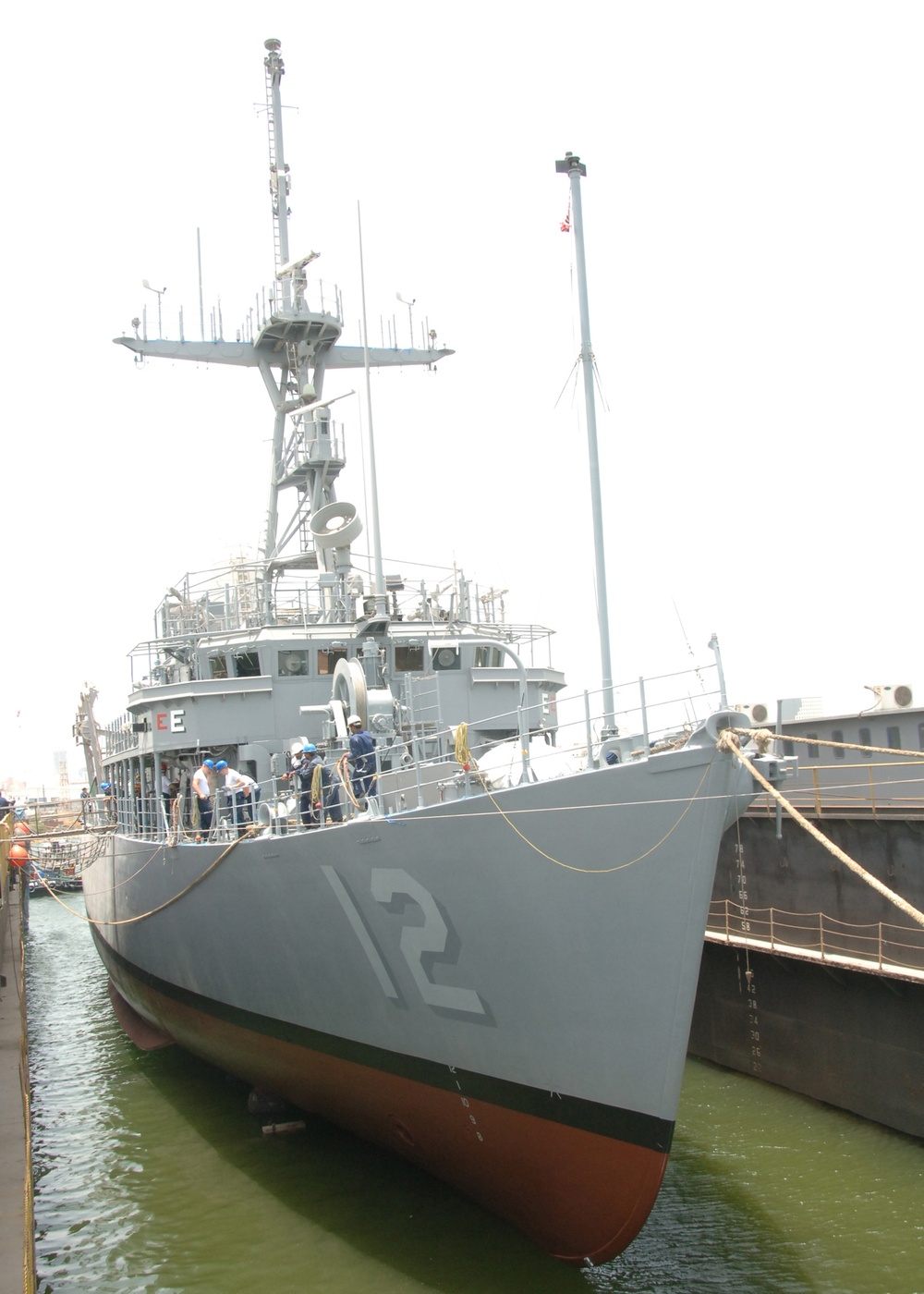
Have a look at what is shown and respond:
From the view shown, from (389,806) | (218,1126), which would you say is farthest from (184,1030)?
(389,806)

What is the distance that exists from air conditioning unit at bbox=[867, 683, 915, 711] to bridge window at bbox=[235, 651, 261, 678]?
1266cm

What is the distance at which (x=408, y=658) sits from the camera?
12.8 m

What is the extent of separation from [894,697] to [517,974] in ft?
46.9

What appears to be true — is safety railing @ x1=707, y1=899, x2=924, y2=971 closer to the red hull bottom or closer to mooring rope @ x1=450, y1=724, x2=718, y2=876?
the red hull bottom

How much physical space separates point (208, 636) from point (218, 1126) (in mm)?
5902

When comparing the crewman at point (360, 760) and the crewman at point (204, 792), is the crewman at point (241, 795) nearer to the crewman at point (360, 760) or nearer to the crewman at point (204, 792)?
the crewman at point (204, 792)

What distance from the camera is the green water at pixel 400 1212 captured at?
7.80 m

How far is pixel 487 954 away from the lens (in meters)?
7.53

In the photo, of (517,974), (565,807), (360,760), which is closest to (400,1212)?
(517,974)

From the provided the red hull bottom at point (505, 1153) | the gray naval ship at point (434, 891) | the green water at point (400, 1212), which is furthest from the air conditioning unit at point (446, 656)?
the green water at point (400, 1212)

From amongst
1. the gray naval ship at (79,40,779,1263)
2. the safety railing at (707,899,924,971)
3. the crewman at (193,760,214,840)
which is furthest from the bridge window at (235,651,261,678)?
the safety railing at (707,899,924,971)

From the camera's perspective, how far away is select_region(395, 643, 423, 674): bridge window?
41.9 ft

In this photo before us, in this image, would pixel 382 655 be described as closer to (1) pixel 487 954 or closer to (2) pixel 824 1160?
(1) pixel 487 954

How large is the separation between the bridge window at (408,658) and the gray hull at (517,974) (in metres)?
3.60
